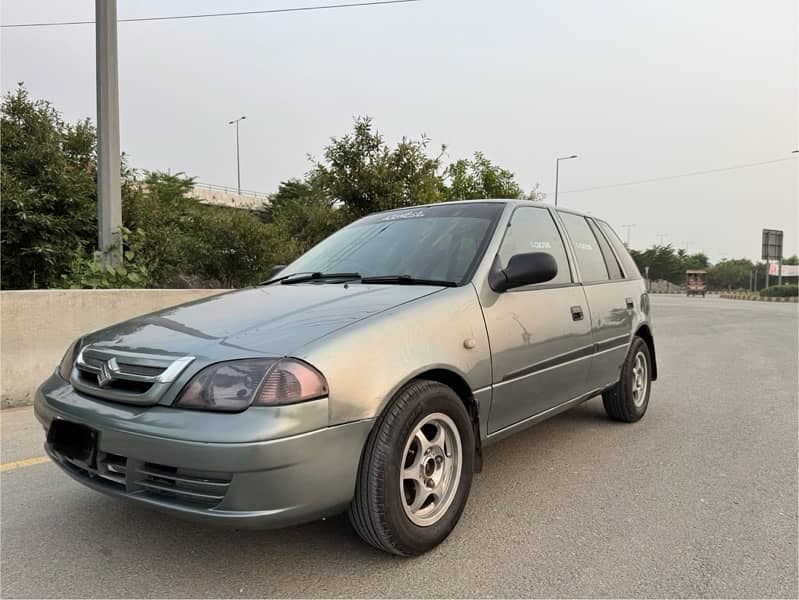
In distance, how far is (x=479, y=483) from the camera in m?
3.31

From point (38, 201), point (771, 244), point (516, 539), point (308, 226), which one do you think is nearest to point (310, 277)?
point (516, 539)

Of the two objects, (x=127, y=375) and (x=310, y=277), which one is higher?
(x=310, y=277)

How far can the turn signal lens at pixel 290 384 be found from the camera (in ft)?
6.64

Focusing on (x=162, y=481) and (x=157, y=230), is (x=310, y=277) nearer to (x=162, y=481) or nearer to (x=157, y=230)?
(x=162, y=481)

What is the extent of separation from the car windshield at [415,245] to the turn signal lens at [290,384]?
1109 mm

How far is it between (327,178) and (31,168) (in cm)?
607

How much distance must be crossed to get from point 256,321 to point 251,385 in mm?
486

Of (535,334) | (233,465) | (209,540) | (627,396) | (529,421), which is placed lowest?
(209,540)

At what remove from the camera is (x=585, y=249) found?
4.16 meters

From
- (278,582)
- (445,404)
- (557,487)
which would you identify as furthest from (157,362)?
(557,487)

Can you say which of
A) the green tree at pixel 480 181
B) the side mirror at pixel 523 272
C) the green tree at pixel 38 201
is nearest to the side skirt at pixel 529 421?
the side mirror at pixel 523 272

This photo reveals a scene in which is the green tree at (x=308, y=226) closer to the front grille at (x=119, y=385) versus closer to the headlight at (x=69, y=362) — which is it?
the headlight at (x=69, y=362)

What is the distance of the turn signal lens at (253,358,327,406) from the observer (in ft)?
6.64

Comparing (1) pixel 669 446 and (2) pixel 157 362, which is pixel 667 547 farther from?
(2) pixel 157 362
